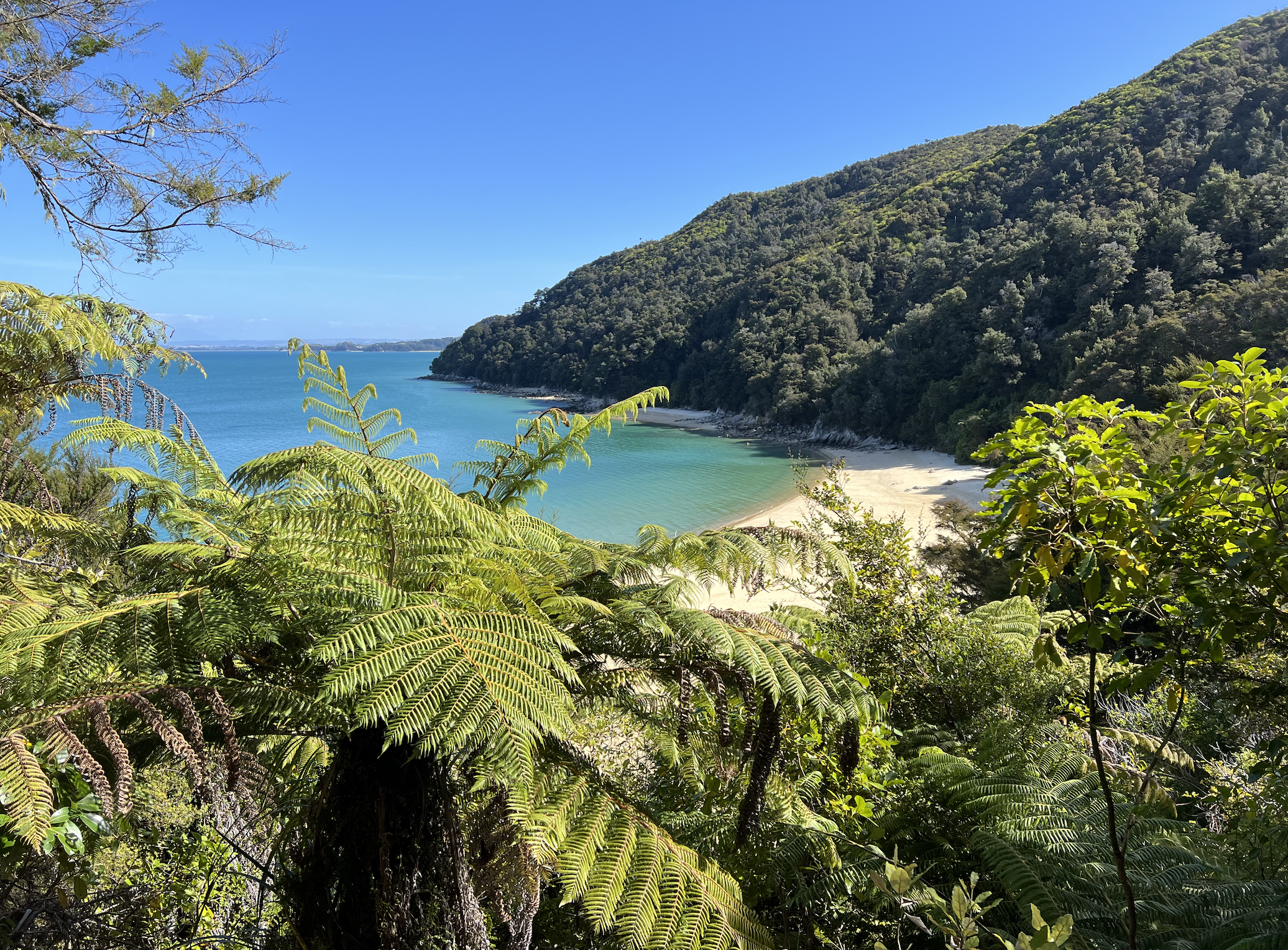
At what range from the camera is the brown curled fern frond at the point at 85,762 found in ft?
4.40

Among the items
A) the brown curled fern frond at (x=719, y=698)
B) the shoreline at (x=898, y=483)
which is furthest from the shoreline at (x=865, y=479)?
the brown curled fern frond at (x=719, y=698)

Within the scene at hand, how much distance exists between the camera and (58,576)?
9.17ft

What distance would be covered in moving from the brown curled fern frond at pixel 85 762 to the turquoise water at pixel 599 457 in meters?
3.08

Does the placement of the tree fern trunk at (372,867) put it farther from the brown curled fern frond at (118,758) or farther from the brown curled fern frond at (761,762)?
the brown curled fern frond at (761,762)

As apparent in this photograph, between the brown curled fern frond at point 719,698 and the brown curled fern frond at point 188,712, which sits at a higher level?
the brown curled fern frond at point 188,712

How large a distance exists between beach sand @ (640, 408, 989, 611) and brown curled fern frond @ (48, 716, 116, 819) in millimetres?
13243

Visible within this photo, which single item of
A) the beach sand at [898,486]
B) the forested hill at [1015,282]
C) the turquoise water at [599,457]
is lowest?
the beach sand at [898,486]

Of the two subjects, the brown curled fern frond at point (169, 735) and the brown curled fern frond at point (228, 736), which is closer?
the brown curled fern frond at point (169, 735)

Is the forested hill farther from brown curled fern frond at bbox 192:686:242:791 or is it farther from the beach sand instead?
brown curled fern frond at bbox 192:686:242:791

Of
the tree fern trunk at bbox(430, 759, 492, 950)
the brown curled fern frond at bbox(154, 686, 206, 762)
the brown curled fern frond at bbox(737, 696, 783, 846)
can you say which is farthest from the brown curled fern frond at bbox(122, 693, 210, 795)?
the brown curled fern frond at bbox(737, 696, 783, 846)

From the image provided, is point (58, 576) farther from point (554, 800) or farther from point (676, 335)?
point (676, 335)

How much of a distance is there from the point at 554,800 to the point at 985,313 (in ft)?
132

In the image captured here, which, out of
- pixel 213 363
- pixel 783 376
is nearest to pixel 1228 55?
pixel 783 376

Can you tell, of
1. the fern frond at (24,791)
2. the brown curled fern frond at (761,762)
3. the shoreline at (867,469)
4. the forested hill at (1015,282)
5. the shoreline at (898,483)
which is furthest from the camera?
the forested hill at (1015,282)
